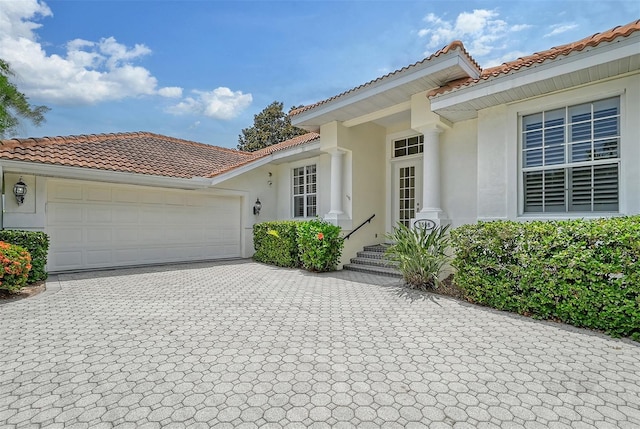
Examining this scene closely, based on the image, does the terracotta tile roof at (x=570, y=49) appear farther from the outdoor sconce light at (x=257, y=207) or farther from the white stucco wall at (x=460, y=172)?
the outdoor sconce light at (x=257, y=207)

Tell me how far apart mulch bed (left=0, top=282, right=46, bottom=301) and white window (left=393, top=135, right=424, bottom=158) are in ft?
33.7

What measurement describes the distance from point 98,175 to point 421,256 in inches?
358

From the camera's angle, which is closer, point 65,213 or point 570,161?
point 570,161

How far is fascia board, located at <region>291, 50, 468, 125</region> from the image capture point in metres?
6.81

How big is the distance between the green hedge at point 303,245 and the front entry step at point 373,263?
715mm

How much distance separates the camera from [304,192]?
492 inches

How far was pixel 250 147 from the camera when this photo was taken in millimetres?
29703

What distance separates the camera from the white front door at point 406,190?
390 inches

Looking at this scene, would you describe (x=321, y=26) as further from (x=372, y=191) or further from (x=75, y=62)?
(x=75, y=62)

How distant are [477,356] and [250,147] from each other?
2875 cm

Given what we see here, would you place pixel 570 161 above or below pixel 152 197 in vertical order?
above

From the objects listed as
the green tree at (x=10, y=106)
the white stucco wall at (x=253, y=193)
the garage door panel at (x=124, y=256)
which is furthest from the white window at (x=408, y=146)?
the green tree at (x=10, y=106)

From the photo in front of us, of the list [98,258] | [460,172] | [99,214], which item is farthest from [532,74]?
[98,258]

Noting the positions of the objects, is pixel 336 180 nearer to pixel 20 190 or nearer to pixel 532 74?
pixel 532 74
